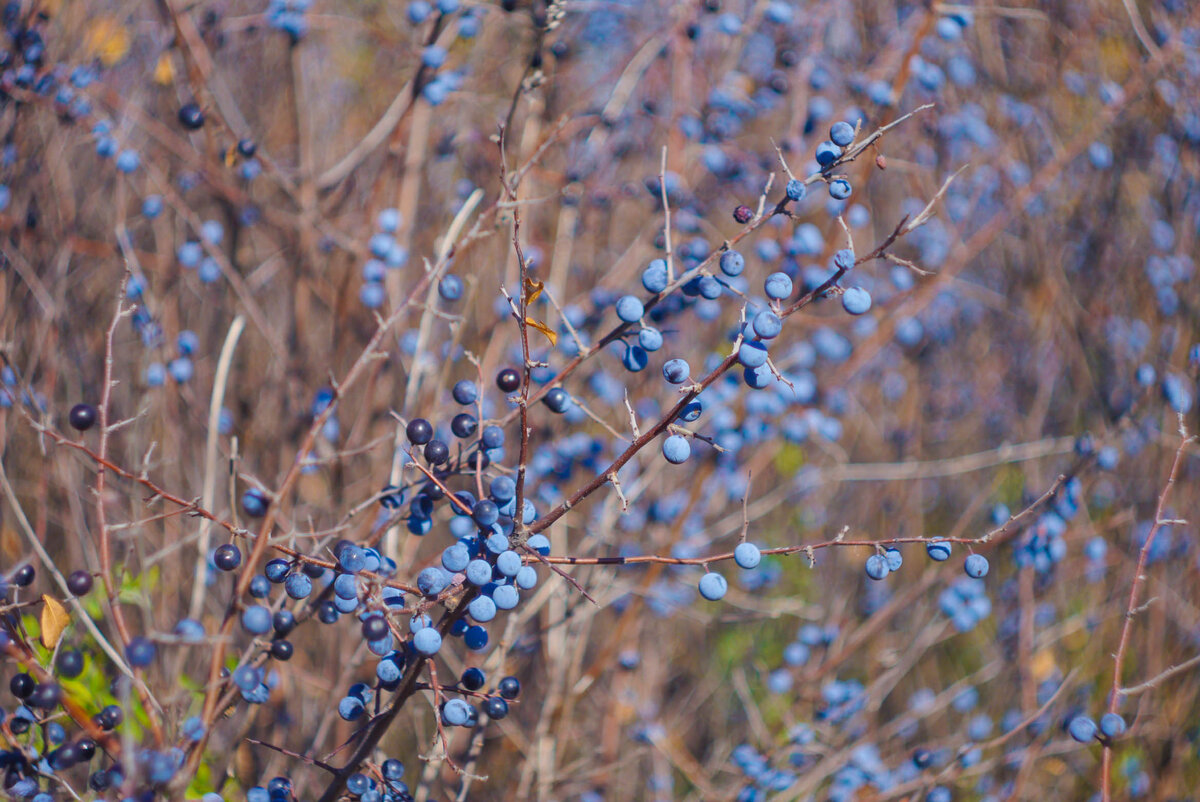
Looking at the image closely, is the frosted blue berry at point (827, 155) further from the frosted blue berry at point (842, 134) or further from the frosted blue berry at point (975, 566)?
the frosted blue berry at point (975, 566)

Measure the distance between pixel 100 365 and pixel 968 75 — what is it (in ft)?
15.9

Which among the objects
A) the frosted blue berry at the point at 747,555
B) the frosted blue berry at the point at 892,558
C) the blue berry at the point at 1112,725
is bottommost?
the blue berry at the point at 1112,725

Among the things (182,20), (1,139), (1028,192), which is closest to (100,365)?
(1,139)

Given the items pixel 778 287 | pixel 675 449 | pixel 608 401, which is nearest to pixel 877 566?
pixel 675 449

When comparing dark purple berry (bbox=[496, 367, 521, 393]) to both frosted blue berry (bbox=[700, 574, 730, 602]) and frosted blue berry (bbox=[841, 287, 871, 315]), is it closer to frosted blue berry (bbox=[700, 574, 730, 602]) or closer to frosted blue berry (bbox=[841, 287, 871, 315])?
frosted blue berry (bbox=[700, 574, 730, 602])

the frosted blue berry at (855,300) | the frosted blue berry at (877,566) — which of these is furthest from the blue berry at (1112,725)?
the frosted blue berry at (855,300)

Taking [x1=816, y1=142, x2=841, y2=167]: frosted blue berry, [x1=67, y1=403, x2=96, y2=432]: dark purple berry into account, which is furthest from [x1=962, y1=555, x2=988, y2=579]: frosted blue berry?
[x1=67, y1=403, x2=96, y2=432]: dark purple berry

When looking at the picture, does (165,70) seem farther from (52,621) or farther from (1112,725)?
(1112,725)

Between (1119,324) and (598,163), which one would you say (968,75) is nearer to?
(1119,324)

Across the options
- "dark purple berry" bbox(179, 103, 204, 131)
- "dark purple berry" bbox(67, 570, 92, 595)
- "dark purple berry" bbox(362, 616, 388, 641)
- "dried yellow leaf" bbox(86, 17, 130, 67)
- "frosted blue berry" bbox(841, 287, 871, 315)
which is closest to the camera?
"dark purple berry" bbox(362, 616, 388, 641)

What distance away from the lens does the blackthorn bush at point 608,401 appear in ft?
6.73

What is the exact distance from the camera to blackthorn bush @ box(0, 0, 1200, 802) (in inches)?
80.8

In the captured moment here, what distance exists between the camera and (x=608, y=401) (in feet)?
13.2

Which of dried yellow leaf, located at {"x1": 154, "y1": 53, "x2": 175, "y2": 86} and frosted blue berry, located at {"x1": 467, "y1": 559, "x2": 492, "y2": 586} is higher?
dried yellow leaf, located at {"x1": 154, "y1": 53, "x2": 175, "y2": 86}
